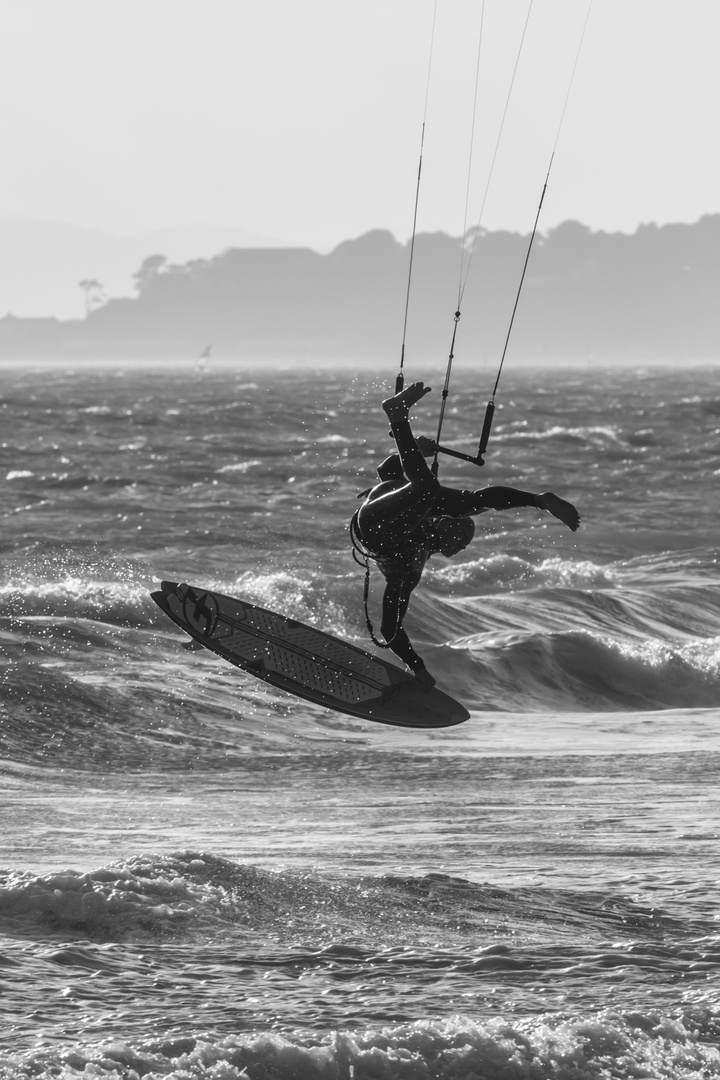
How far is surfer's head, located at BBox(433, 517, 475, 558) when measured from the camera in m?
9.89

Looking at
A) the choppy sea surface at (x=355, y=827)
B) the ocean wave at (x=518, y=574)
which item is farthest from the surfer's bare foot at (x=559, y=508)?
the ocean wave at (x=518, y=574)

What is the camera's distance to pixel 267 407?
72.3 meters

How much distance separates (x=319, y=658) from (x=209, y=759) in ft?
5.98

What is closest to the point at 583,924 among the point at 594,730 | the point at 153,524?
the point at 594,730

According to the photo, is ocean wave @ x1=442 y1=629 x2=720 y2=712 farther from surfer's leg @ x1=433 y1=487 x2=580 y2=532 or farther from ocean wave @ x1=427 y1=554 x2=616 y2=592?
surfer's leg @ x1=433 y1=487 x2=580 y2=532

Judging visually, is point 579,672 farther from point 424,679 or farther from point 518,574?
point 424,679

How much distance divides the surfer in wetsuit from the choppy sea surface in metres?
1.91

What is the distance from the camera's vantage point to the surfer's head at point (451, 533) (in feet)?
32.4

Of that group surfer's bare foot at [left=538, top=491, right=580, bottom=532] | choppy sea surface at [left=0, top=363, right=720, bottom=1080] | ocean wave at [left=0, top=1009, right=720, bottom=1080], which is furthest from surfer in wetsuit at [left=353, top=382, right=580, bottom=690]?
ocean wave at [left=0, top=1009, right=720, bottom=1080]

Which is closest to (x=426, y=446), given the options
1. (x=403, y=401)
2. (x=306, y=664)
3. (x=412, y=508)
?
(x=412, y=508)

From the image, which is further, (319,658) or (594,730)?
(594,730)

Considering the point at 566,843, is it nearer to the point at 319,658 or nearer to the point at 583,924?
the point at 583,924

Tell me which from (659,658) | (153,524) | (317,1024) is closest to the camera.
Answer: (317,1024)

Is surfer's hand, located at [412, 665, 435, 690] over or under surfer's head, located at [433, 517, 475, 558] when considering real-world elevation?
under
